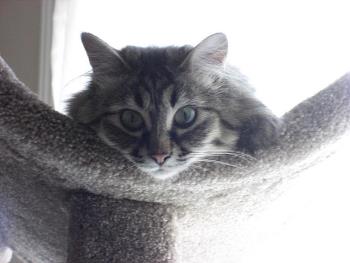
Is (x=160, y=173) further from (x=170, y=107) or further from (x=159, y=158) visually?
(x=170, y=107)

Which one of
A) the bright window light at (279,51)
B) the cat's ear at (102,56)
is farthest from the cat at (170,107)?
the bright window light at (279,51)

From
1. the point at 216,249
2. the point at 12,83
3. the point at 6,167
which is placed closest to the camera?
the point at 12,83

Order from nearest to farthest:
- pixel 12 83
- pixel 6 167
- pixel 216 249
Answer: pixel 12 83 → pixel 6 167 → pixel 216 249

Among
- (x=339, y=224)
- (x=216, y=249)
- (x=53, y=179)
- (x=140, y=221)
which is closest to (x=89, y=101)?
(x=53, y=179)

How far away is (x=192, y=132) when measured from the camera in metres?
1.00

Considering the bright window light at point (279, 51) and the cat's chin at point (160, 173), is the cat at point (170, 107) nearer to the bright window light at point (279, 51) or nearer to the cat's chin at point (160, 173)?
the cat's chin at point (160, 173)

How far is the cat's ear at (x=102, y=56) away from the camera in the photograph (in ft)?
3.41

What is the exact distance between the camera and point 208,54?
3.47 ft

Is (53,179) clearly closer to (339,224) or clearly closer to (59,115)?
(59,115)

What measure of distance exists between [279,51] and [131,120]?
65 centimetres

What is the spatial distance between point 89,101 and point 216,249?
1.56ft

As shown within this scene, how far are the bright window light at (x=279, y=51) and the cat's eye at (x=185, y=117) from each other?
10.4 inches

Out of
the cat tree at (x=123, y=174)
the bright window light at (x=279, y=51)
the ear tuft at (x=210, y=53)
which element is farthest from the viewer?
the bright window light at (x=279, y=51)

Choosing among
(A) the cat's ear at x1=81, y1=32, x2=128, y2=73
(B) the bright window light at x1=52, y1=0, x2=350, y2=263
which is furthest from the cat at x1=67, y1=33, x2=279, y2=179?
(B) the bright window light at x1=52, y1=0, x2=350, y2=263
